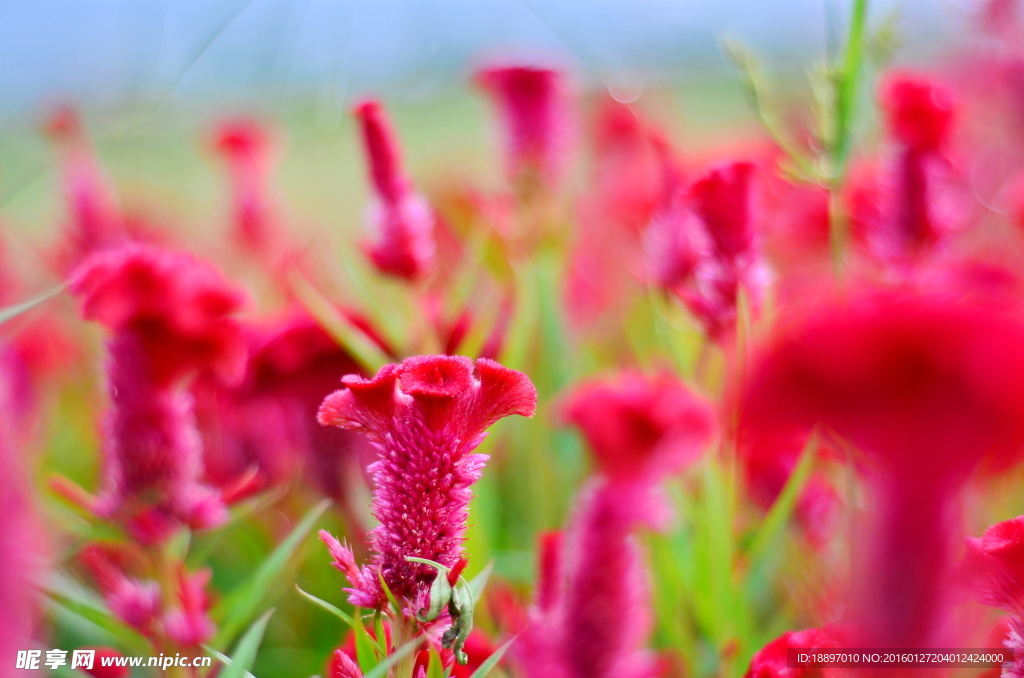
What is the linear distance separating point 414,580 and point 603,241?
4.21 ft

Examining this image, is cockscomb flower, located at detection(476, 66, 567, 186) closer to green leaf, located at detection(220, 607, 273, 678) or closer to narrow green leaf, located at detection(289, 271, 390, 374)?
narrow green leaf, located at detection(289, 271, 390, 374)

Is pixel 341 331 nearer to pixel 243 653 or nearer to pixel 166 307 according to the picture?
pixel 166 307

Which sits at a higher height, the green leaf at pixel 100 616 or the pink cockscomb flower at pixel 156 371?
the pink cockscomb flower at pixel 156 371

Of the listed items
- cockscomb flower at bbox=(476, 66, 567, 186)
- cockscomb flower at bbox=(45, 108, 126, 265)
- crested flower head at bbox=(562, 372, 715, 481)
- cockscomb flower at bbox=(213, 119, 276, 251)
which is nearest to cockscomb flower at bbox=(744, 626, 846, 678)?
crested flower head at bbox=(562, 372, 715, 481)

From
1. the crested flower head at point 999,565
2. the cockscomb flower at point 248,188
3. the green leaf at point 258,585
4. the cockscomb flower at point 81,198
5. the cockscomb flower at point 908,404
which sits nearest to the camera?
the cockscomb flower at point 908,404

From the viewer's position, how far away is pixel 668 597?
0.74 metres

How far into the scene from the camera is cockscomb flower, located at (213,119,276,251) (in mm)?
1152

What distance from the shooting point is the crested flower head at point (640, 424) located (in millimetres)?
399

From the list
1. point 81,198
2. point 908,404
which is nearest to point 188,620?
point 908,404

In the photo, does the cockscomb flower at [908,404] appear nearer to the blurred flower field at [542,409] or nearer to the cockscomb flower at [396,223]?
the blurred flower field at [542,409]

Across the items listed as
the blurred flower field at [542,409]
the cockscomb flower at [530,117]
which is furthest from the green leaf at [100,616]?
the cockscomb flower at [530,117]

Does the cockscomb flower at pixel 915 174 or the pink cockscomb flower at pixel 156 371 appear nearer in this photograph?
the pink cockscomb flower at pixel 156 371

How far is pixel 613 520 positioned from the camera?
43cm

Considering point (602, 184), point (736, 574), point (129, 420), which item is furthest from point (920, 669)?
point (602, 184)
